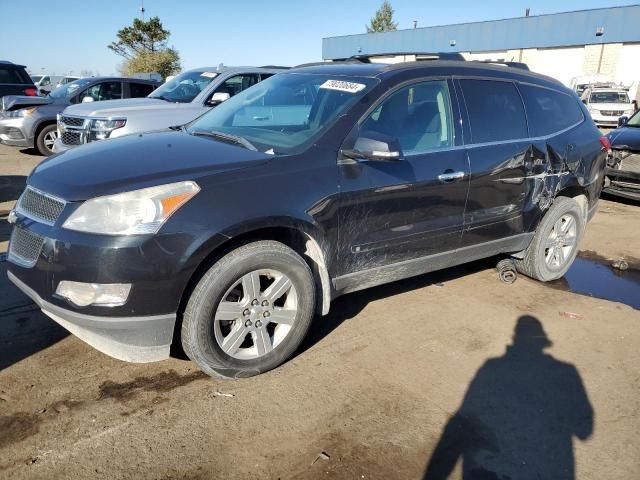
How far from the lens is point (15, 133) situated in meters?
11.0

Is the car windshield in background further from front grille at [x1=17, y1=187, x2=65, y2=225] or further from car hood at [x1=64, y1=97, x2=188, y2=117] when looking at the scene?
front grille at [x1=17, y1=187, x2=65, y2=225]

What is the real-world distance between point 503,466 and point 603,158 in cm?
392

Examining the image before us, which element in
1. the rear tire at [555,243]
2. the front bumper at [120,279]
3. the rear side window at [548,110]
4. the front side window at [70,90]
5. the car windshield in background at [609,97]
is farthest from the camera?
the car windshield in background at [609,97]

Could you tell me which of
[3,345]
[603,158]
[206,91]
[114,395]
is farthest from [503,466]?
[206,91]

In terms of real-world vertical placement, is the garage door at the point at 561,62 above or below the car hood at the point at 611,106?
above

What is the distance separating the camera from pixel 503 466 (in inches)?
99.0

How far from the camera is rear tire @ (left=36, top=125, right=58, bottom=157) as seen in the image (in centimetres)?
1119

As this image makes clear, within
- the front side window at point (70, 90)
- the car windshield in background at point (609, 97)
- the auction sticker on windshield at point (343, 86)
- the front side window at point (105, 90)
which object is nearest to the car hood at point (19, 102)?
the front side window at point (70, 90)

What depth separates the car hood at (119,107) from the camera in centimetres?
774

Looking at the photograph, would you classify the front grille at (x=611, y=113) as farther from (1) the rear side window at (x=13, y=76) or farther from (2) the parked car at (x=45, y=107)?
(1) the rear side window at (x=13, y=76)

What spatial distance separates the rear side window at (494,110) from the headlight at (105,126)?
5.32 m

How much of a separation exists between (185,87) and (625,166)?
Result: 24.3ft

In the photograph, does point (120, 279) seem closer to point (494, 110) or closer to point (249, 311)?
point (249, 311)

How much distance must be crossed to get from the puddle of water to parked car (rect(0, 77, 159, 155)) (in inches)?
367
